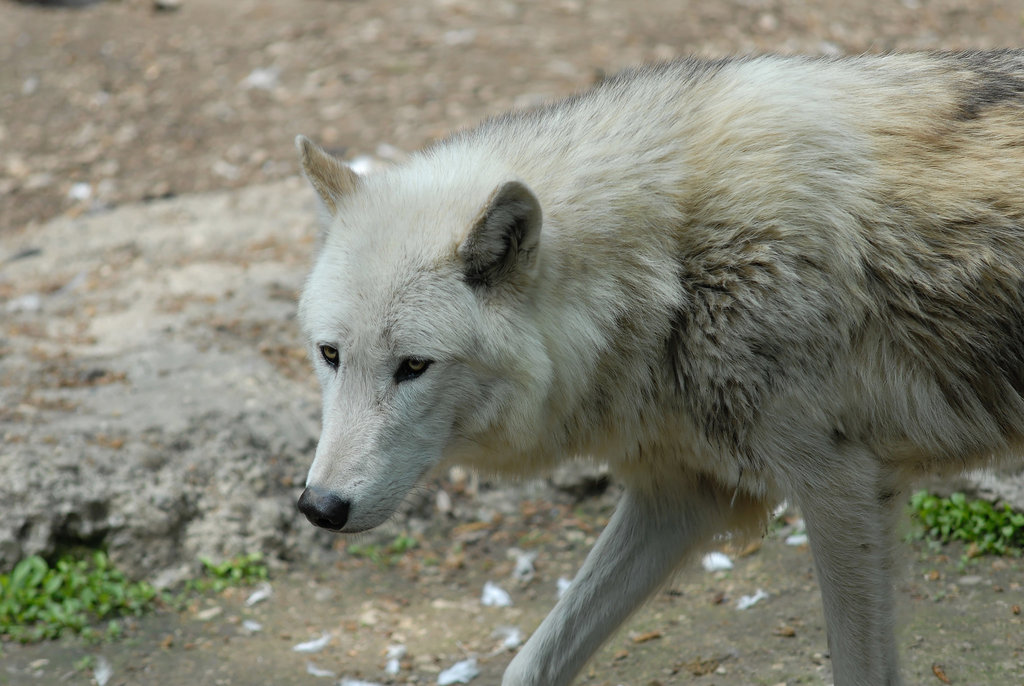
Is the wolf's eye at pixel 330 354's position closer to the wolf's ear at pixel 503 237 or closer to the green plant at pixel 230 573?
the wolf's ear at pixel 503 237

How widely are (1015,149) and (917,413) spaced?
2.78ft

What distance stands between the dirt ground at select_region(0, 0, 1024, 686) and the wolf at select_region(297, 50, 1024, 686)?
1156mm

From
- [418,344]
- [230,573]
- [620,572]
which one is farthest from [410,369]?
[230,573]

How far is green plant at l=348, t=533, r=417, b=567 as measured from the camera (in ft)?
17.2

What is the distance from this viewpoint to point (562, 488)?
5488mm

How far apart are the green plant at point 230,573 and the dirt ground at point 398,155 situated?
6cm

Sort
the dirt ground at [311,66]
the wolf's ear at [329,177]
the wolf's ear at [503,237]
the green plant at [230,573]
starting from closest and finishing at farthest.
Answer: the wolf's ear at [503,237] < the wolf's ear at [329,177] < the green plant at [230,573] < the dirt ground at [311,66]

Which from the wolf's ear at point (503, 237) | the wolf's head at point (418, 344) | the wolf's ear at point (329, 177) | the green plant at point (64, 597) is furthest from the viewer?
the green plant at point (64, 597)

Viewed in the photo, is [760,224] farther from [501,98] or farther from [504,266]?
[501,98]

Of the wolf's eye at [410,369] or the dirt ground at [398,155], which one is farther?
the dirt ground at [398,155]

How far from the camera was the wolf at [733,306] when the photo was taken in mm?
2973

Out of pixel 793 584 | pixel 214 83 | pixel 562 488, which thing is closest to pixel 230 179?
pixel 214 83

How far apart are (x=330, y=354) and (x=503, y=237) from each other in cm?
67

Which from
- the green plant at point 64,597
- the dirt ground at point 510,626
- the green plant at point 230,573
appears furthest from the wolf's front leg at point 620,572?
the green plant at point 64,597
